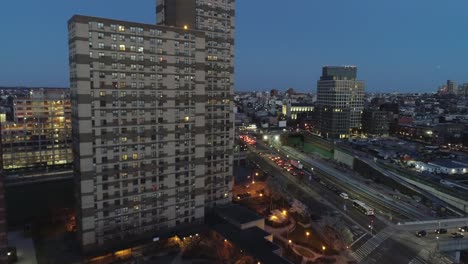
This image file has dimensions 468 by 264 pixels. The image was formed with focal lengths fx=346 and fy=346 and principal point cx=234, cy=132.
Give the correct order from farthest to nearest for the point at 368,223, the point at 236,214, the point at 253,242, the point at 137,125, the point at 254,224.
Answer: the point at 368,223, the point at 236,214, the point at 254,224, the point at 137,125, the point at 253,242

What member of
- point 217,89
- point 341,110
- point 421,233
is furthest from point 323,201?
point 341,110

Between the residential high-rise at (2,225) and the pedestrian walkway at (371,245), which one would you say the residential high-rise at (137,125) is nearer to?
the residential high-rise at (2,225)

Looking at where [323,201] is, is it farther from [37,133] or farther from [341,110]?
[341,110]

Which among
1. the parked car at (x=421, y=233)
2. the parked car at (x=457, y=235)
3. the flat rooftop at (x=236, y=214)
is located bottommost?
the parked car at (x=457, y=235)

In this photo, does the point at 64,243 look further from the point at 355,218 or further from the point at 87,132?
the point at 355,218

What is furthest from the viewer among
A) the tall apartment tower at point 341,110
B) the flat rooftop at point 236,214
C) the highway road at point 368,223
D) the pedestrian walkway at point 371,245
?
the tall apartment tower at point 341,110

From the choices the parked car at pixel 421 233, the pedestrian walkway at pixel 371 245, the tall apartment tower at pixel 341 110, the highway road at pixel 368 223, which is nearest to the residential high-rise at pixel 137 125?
the pedestrian walkway at pixel 371 245
